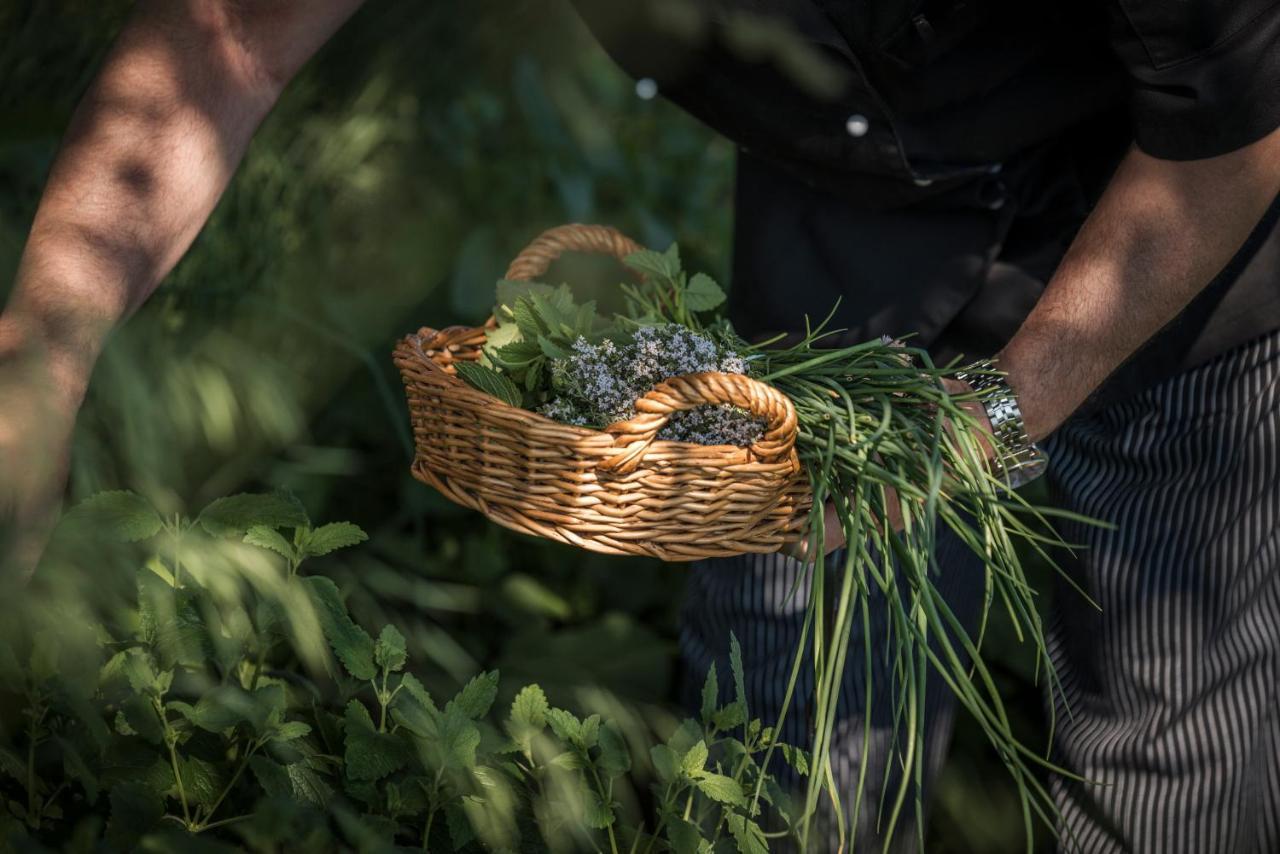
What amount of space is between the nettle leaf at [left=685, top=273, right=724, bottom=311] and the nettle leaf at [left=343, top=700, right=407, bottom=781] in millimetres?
648

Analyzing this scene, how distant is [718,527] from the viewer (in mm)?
1093

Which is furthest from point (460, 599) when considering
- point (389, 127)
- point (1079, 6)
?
point (1079, 6)

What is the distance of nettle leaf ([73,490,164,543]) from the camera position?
0.83m

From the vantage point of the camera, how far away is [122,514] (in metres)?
0.84

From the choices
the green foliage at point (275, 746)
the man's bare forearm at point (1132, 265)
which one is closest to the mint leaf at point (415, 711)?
the green foliage at point (275, 746)

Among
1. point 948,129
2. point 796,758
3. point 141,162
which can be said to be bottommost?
point 796,758

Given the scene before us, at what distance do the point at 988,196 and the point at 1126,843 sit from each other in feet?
2.79

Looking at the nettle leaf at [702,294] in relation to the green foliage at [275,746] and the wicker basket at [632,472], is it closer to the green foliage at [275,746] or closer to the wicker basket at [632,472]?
the wicker basket at [632,472]

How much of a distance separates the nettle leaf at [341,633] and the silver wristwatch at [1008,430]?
629 millimetres

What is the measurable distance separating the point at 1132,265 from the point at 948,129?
0.30 m

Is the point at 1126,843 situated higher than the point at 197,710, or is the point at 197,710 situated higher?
the point at 197,710

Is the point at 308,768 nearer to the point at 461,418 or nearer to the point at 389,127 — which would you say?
the point at 461,418

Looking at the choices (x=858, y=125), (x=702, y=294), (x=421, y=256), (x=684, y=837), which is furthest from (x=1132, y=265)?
(x=421, y=256)

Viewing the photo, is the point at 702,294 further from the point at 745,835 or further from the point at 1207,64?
the point at 745,835
